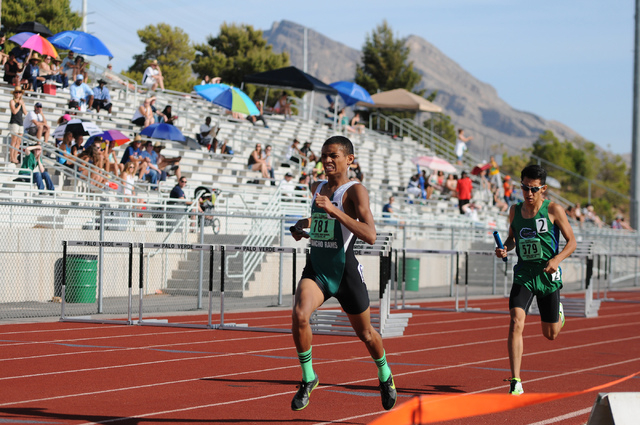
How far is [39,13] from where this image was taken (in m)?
54.2

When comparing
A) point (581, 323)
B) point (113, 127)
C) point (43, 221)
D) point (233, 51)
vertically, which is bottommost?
point (581, 323)

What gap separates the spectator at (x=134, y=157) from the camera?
22.5 meters

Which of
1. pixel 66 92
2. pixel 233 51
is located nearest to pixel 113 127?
pixel 66 92

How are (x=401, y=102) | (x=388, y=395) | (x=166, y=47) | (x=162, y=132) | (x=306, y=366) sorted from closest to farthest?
1. (x=306, y=366)
2. (x=388, y=395)
3. (x=162, y=132)
4. (x=401, y=102)
5. (x=166, y=47)

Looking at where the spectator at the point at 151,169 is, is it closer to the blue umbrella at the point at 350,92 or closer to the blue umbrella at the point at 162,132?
the blue umbrella at the point at 162,132

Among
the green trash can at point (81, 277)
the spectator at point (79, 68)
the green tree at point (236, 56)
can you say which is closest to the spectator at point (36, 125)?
the spectator at point (79, 68)

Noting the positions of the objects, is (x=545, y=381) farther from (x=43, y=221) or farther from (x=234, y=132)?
(x=234, y=132)

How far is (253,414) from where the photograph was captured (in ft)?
22.7

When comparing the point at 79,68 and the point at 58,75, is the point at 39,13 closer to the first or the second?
the point at 79,68

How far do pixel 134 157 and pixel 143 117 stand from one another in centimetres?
410

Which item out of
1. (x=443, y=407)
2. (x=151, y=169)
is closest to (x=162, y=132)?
(x=151, y=169)

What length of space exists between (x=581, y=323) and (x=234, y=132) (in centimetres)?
1696

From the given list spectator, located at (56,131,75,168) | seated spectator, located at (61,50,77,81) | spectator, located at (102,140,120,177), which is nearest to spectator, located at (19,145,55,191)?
spectator, located at (56,131,75,168)

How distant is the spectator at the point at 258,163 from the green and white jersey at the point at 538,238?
19016 mm
